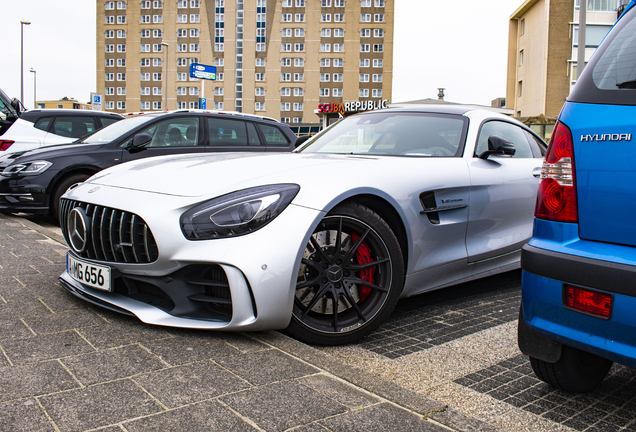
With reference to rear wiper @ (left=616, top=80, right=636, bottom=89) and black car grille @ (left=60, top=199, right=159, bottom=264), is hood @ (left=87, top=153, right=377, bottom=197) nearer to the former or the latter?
black car grille @ (left=60, top=199, right=159, bottom=264)

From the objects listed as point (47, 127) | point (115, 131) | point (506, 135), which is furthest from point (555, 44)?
point (506, 135)

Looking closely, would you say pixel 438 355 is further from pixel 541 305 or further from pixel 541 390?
pixel 541 305

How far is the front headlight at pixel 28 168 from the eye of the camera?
6.66 meters

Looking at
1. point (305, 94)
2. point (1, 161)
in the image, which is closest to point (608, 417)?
point (1, 161)

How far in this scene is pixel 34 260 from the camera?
14.1ft

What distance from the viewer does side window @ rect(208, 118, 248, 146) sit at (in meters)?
7.72

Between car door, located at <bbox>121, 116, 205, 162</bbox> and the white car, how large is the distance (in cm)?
248

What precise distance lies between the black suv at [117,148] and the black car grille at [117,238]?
13.2 feet

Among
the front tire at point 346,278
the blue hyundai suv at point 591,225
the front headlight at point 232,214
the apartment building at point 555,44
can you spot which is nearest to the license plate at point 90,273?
the front headlight at point 232,214

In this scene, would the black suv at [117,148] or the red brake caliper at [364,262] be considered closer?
the red brake caliper at [364,262]

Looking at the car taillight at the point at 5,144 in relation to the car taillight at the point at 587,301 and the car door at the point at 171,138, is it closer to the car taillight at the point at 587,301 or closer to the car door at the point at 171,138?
the car door at the point at 171,138

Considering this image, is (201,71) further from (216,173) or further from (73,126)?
(216,173)

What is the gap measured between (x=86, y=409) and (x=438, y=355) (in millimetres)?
1662

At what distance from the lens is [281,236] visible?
2529 mm
